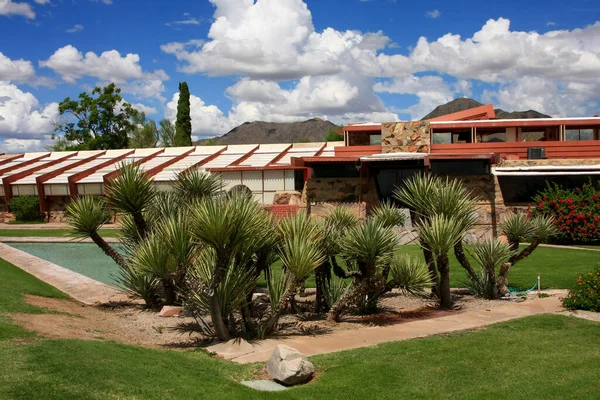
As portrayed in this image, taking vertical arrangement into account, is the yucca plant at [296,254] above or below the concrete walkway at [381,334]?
above

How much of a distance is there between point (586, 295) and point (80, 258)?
54.6 feet

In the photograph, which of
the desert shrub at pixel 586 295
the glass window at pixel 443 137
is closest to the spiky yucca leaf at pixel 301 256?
the desert shrub at pixel 586 295

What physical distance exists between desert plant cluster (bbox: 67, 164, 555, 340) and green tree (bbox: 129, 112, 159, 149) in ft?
190

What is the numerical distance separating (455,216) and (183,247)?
191 inches

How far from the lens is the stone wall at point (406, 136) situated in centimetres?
2645

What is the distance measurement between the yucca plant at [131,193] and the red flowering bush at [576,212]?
14.4m

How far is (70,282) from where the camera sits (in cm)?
1478

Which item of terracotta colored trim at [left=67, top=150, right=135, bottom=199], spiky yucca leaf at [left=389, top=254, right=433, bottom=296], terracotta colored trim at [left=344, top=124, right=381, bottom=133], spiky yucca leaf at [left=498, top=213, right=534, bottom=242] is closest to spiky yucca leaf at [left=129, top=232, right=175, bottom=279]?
spiky yucca leaf at [left=389, top=254, right=433, bottom=296]

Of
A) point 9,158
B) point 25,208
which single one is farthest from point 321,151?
point 9,158

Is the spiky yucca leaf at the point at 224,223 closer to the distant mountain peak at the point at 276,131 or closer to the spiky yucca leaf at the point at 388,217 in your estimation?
the spiky yucca leaf at the point at 388,217

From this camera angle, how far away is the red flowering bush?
822 inches

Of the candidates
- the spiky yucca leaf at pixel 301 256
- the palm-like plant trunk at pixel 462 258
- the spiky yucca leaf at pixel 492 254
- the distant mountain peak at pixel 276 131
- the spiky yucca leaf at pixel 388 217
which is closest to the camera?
the spiky yucca leaf at pixel 301 256

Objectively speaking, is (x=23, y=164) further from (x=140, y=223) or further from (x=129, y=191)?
(x=129, y=191)

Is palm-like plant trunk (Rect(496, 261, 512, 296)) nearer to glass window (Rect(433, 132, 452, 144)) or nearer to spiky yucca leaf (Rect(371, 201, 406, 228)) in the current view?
spiky yucca leaf (Rect(371, 201, 406, 228))
